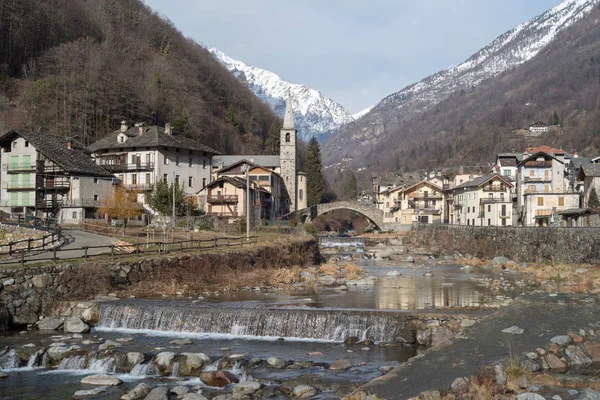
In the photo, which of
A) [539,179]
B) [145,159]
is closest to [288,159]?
[145,159]

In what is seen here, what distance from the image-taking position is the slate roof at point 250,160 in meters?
109

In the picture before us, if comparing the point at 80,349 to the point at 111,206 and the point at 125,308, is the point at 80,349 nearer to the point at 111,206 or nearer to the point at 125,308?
the point at 125,308

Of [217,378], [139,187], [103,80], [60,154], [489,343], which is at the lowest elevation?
[217,378]

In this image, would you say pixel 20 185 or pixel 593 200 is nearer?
pixel 20 185

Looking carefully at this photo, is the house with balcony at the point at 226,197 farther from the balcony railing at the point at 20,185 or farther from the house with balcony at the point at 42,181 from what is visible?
the balcony railing at the point at 20,185

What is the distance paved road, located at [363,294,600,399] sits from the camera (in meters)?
16.5

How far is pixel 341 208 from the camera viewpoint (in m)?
116

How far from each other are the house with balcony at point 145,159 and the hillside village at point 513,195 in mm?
43918

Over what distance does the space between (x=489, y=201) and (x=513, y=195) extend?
6386 millimetres

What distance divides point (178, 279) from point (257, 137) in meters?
118

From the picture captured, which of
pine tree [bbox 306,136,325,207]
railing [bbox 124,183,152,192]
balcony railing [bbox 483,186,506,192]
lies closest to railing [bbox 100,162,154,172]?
railing [bbox 124,183,152,192]

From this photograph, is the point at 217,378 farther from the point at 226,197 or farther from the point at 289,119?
the point at 289,119

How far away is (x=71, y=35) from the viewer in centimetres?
13150

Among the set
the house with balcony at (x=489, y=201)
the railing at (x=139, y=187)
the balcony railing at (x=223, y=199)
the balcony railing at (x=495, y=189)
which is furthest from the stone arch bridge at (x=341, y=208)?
the railing at (x=139, y=187)
